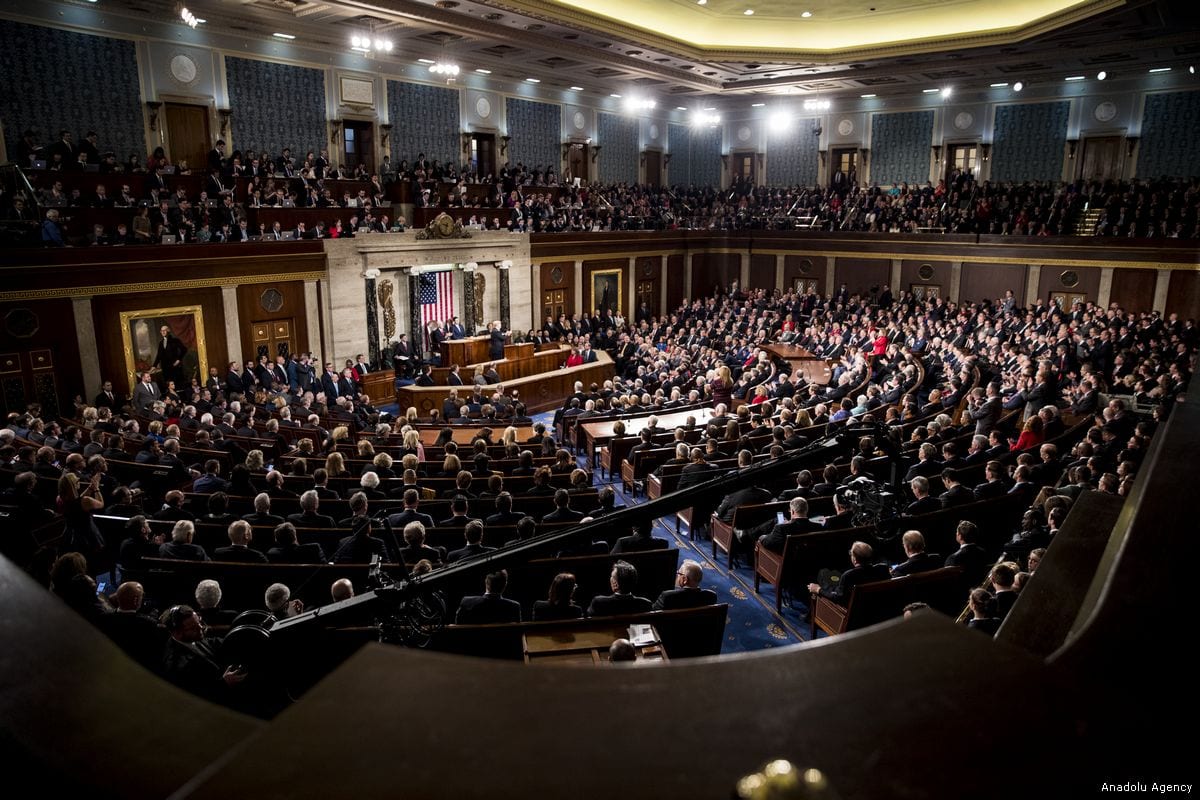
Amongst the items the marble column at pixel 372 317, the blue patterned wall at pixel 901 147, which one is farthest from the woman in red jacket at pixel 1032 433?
the blue patterned wall at pixel 901 147

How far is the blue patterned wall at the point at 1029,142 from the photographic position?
78.7 ft

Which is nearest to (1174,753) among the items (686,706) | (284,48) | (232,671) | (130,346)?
(686,706)

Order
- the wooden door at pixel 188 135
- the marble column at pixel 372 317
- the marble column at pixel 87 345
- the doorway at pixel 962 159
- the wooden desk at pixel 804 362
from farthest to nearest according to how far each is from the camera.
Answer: the doorway at pixel 962 159, the wooden desk at pixel 804 362, the marble column at pixel 372 317, the wooden door at pixel 188 135, the marble column at pixel 87 345

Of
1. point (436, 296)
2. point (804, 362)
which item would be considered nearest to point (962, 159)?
point (804, 362)

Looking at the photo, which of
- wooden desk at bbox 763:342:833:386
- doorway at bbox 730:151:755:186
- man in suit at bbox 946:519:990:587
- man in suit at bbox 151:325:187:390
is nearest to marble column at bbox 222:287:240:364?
man in suit at bbox 151:325:187:390

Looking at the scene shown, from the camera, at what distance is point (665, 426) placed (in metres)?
12.9

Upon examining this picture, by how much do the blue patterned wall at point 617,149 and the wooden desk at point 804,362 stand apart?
39.2ft

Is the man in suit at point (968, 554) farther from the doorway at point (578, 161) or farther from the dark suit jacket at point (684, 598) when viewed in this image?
the doorway at point (578, 161)

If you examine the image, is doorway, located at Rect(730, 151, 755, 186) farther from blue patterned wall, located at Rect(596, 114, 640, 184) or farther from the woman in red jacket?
the woman in red jacket

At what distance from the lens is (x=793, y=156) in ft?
96.5

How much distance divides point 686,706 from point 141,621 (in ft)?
13.4

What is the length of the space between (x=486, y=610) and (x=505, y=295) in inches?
645

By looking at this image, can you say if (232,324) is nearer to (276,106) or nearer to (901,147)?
(276,106)

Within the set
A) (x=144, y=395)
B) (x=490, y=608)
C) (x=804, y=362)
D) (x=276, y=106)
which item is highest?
(x=276, y=106)
